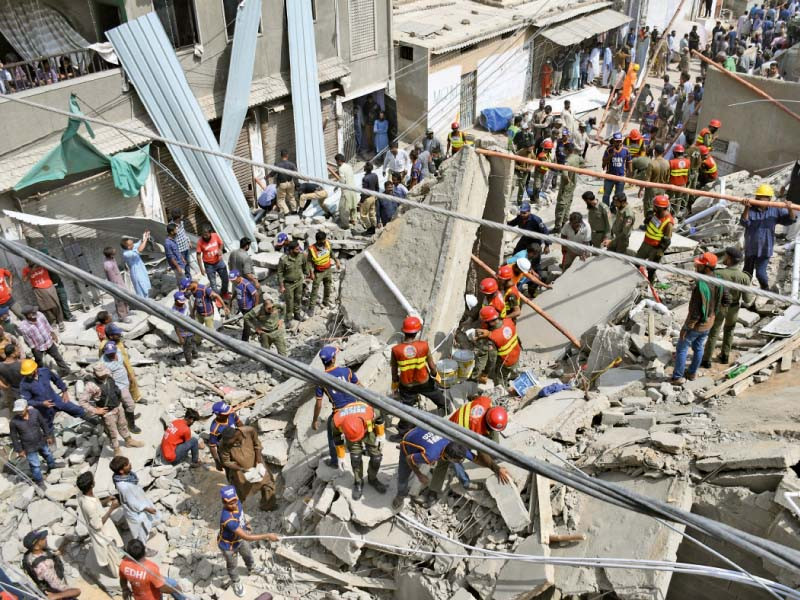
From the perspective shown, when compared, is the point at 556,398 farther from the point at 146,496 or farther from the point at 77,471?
the point at 77,471

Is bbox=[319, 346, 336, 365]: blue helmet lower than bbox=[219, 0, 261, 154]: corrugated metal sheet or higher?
lower

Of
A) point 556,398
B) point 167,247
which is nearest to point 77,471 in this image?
point 167,247

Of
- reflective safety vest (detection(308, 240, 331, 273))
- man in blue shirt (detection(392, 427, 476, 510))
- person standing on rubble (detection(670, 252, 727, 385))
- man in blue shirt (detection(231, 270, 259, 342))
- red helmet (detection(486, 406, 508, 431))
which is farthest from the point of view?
reflective safety vest (detection(308, 240, 331, 273))

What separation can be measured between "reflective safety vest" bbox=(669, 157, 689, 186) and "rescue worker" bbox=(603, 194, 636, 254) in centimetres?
204

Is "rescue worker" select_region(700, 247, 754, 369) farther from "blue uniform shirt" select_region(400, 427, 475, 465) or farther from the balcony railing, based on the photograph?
the balcony railing

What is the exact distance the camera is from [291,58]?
15.4 meters

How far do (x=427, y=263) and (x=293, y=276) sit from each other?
212cm

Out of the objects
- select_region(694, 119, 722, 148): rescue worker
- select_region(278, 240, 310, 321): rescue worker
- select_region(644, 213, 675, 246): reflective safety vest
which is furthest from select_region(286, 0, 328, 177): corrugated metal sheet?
select_region(644, 213, 675, 246): reflective safety vest

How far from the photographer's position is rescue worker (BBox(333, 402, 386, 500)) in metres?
7.19

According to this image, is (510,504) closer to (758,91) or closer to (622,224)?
(622,224)

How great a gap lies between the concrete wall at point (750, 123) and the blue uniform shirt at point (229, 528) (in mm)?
12362

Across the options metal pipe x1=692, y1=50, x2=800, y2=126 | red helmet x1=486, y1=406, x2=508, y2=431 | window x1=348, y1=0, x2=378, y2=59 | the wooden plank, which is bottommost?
the wooden plank

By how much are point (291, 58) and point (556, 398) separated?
10.1 metres

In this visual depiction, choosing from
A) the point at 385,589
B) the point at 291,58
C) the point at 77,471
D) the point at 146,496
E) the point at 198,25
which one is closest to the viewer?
the point at 385,589
